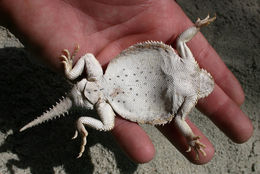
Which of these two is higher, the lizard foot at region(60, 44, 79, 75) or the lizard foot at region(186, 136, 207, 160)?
the lizard foot at region(60, 44, 79, 75)

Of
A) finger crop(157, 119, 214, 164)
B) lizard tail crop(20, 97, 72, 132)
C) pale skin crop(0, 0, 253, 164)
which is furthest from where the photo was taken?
finger crop(157, 119, 214, 164)

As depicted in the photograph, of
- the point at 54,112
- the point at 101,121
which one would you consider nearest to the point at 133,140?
the point at 101,121

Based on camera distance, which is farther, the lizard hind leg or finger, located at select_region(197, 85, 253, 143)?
finger, located at select_region(197, 85, 253, 143)

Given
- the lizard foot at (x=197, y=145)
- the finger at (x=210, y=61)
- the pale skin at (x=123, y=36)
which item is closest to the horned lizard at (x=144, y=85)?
the lizard foot at (x=197, y=145)

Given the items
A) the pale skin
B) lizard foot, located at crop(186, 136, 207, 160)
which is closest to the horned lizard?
lizard foot, located at crop(186, 136, 207, 160)

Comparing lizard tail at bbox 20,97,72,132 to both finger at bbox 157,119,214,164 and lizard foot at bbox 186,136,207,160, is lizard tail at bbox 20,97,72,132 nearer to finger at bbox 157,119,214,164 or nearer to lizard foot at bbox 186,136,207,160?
finger at bbox 157,119,214,164

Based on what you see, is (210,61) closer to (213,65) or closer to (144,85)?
(213,65)

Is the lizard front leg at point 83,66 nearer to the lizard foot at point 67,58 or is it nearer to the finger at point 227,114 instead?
the lizard foot at point 67,58

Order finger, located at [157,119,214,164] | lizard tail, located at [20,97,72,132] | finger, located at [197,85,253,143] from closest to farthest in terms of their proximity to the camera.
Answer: lizard tail, located at [20,97,72,132], finger, located at [157,119,214,164], finger, located at [197,85,253,143]
